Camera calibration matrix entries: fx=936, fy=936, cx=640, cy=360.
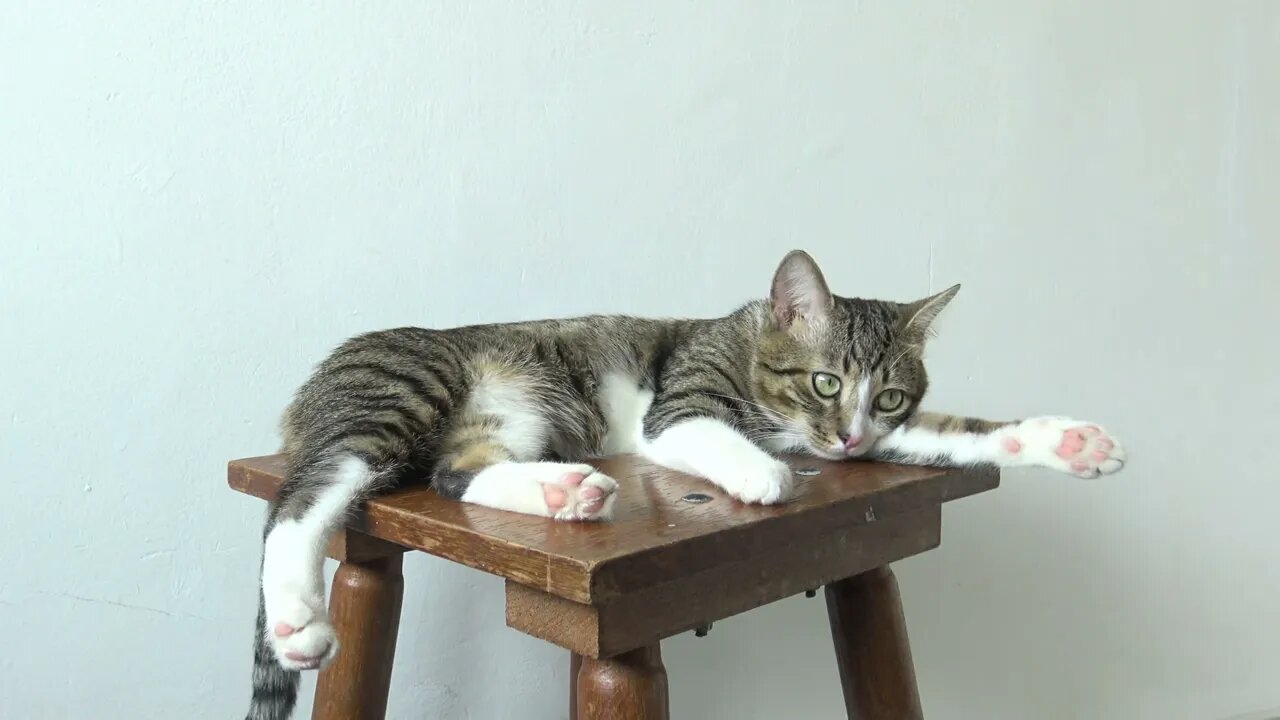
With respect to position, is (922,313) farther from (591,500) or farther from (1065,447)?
(591,500)

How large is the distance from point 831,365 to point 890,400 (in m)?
0.08

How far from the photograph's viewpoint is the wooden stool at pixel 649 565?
65cm

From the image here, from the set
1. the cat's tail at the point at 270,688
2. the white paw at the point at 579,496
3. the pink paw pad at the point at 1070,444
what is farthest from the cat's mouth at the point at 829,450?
the cat's tail at the point at 270,688

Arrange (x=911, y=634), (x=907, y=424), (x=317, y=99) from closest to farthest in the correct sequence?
(x=907, y=424) < (x=317, y=99) < (x=911, y=634)

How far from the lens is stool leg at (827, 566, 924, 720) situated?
1.01 metres

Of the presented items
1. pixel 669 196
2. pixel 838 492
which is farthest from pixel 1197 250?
pixel 838 492

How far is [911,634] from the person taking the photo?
5.33 ft

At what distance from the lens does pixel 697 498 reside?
2.69 ft

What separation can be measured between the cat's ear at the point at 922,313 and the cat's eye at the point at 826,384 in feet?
0.41

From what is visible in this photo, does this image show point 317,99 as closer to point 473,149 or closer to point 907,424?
point 473,149

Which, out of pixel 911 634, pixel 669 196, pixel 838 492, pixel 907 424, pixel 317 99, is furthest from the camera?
pixel 911 634

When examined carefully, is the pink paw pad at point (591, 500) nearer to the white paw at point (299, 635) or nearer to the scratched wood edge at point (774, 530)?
the scratched wood edge at point (774, 530)

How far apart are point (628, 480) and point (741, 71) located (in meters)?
0.80

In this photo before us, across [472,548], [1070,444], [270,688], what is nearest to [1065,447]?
[1070,444]
